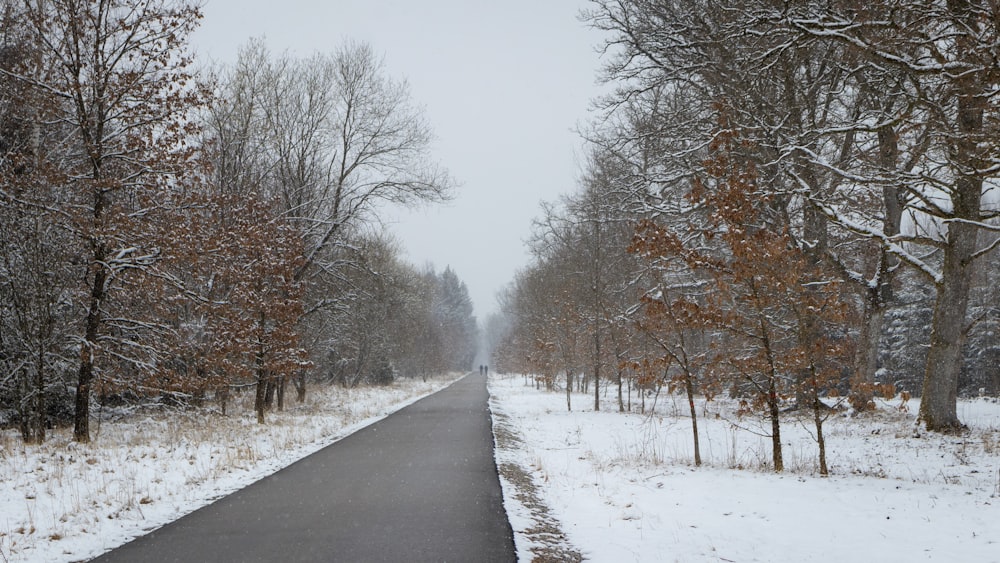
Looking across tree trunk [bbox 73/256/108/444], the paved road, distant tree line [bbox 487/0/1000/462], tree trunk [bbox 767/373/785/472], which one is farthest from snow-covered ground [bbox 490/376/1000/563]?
tree trunk [bbox 73/256/108/444]

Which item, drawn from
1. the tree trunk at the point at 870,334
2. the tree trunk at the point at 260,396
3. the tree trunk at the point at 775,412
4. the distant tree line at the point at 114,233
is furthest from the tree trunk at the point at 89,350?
the tree trunk at the point at 870,334

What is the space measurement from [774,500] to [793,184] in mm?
8314

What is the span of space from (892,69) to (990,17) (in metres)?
5.15

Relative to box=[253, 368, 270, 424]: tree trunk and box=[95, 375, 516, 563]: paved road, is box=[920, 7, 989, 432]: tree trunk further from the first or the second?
box=[253, 368, 270, 424]: tree trunk

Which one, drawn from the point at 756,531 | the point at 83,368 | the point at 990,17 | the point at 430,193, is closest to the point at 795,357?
the point at 756,531

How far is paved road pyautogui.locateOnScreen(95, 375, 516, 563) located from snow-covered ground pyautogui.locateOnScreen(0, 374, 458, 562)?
48 cm

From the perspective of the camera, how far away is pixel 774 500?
648 centimetres

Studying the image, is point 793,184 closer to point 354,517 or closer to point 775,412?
point 775,412

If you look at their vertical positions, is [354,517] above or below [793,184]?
below

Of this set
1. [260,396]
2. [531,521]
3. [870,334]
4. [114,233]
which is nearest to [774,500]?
[531,521]

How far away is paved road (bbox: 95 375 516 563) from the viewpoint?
4.82 meters

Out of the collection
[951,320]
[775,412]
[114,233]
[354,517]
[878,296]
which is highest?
[114,233]

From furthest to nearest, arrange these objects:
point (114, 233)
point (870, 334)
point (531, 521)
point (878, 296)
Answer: point (870, 334) < point (878, 296) < point (114, 233) < point (531, 521)

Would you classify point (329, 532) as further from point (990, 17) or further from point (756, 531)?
point (990, 17)
